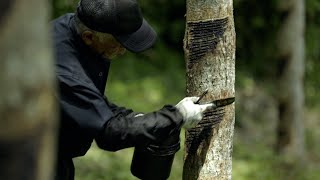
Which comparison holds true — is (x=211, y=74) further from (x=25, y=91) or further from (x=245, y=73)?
(x=245, y=73)

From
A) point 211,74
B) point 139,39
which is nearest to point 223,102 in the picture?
point 211,74

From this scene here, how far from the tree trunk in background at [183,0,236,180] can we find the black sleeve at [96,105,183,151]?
44 centimetres

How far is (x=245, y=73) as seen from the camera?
10875 millimetres

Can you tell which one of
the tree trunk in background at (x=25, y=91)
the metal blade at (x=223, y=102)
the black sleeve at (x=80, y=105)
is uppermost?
the tree trunk in background at (x=25, y=91)

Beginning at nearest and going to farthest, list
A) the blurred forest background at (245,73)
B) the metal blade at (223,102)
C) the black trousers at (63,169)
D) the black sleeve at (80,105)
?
1. the black sleeve at (80,105)
2. the black trousers at (63,169)
3. the metal blade at (223,102)
4. the blurred forest background at (245,73)

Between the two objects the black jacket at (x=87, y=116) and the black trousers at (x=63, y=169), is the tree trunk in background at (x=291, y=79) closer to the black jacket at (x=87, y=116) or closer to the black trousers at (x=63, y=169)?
the black trousers at (x=63, y=169)

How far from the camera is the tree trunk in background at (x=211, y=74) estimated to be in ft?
12.7

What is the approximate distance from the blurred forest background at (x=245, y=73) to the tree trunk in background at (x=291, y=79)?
169 mm

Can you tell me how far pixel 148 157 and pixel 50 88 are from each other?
7.80 feet

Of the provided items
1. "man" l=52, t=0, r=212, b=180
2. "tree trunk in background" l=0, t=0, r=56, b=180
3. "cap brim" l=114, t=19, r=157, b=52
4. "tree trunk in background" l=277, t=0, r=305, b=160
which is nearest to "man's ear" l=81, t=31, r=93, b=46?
"man" l=52, t=0, r=212, b=180

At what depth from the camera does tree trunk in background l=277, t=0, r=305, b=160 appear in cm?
955

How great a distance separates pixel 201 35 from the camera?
3.91 metres

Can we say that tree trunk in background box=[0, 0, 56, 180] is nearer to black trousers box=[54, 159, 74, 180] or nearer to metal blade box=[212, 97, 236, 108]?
black trousers box=[54, 159, 74, 180]

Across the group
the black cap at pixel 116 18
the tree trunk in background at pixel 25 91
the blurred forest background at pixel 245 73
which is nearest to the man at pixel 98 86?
the black cap at pixel 116 18
